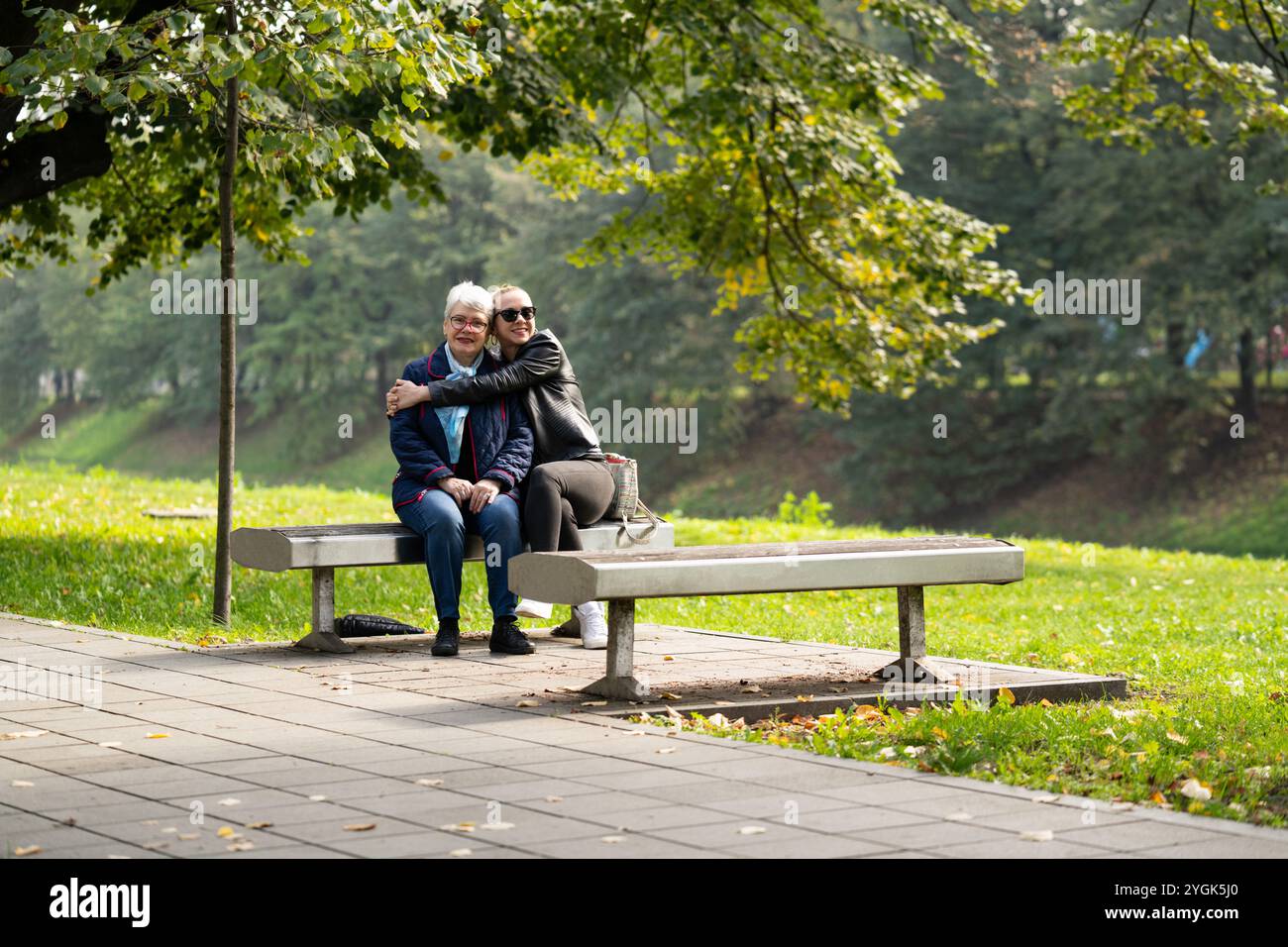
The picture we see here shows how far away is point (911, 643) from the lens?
297 inches

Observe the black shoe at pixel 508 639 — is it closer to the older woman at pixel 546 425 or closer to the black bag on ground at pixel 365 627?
the older woman at pixel 546 425

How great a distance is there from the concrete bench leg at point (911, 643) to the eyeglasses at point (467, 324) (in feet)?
8.61

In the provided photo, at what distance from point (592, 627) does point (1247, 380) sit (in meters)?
32.9

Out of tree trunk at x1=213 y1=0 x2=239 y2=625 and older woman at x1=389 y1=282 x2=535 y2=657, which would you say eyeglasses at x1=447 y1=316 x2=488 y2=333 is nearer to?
older woman at x1=389 y1=282 x2=535 y2=657

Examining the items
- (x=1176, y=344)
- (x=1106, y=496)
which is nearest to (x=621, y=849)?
(x=1106, y=496)

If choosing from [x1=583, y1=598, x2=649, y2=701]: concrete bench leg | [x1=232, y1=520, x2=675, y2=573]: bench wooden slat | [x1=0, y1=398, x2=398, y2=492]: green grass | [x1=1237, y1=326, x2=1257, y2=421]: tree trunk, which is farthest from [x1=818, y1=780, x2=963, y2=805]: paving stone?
[x1=0, y1=398, x2=398, y2=492]: green grass

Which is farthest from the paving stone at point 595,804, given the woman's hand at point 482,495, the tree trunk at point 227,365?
the tree trunk at point 227,365

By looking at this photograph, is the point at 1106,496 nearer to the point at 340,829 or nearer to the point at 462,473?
the point at 462,473

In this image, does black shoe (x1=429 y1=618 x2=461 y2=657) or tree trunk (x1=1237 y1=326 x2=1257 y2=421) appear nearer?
black shoe (x1=429 y1=618 x2=461 y2=657)

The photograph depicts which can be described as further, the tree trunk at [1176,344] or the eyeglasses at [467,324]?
the tree trunk at [1176,344]

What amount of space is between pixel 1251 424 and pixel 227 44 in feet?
110

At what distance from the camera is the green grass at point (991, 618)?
5.67m

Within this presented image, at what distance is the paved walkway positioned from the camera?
4.38m
